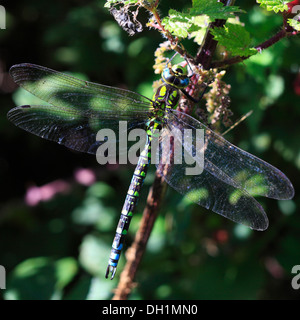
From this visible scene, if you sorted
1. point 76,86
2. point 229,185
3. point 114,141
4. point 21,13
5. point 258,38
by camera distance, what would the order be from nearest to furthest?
point 229,185 < point 76,86 < point 114,141 < point 258,38 < point 21,13

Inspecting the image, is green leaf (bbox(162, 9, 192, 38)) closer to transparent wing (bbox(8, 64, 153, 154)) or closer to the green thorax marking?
the green thorax marking

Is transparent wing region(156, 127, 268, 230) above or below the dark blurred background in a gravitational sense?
above

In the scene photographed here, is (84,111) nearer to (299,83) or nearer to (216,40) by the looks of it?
(216,40)

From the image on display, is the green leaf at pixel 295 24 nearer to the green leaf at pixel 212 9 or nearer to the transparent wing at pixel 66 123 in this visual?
the green leaf at pixel 212 9

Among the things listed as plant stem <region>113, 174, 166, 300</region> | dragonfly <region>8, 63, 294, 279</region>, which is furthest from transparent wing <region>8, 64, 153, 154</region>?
plant stem <region>113, 174, 166, 300</region>

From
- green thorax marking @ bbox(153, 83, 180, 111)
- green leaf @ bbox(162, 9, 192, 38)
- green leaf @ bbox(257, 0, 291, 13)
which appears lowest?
green thorax marking @ bbox(153, 83, 180, 111)

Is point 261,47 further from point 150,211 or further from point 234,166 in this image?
point 150,211

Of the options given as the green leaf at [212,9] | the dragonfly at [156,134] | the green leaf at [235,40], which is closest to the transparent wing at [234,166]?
the dragonfly at [156,134]

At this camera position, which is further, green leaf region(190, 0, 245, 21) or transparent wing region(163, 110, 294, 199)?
transparent wing region(163, 110, 294, 199)

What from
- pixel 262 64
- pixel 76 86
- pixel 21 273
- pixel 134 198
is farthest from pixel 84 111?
pixel 21 273
